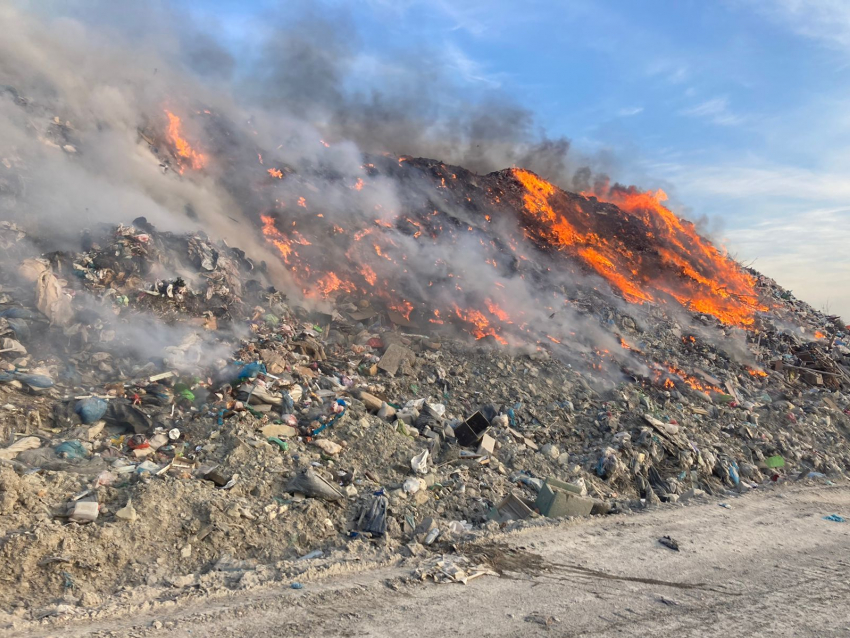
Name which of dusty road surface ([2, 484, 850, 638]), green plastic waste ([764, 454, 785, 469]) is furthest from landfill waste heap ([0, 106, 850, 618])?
dusty road surface ([2, 484, 850, 638])

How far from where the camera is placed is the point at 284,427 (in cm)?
613

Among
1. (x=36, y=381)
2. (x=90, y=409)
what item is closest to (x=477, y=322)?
(x=90, y=409)

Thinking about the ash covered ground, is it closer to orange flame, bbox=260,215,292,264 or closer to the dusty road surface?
orange flame, bbox=260,215,292,264

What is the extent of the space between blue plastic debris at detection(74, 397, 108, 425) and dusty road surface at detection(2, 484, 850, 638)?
10.1ft

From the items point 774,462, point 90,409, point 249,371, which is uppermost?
point 249,371

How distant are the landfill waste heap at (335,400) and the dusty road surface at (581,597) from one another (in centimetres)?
37

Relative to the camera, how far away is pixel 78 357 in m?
6.71

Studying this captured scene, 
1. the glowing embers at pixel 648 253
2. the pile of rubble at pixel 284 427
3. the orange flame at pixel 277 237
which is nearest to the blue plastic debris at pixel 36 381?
the pile of rubble at pixel 284 427

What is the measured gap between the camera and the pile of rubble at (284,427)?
160 inches

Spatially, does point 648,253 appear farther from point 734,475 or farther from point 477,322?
point 734,475

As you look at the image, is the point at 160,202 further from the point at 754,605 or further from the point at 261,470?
the point at 754,605

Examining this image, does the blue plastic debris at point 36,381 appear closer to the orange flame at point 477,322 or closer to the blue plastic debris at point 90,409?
the blue plastic debris at point 90,409

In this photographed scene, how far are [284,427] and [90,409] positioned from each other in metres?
2.17

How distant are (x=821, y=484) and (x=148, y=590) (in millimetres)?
9743
